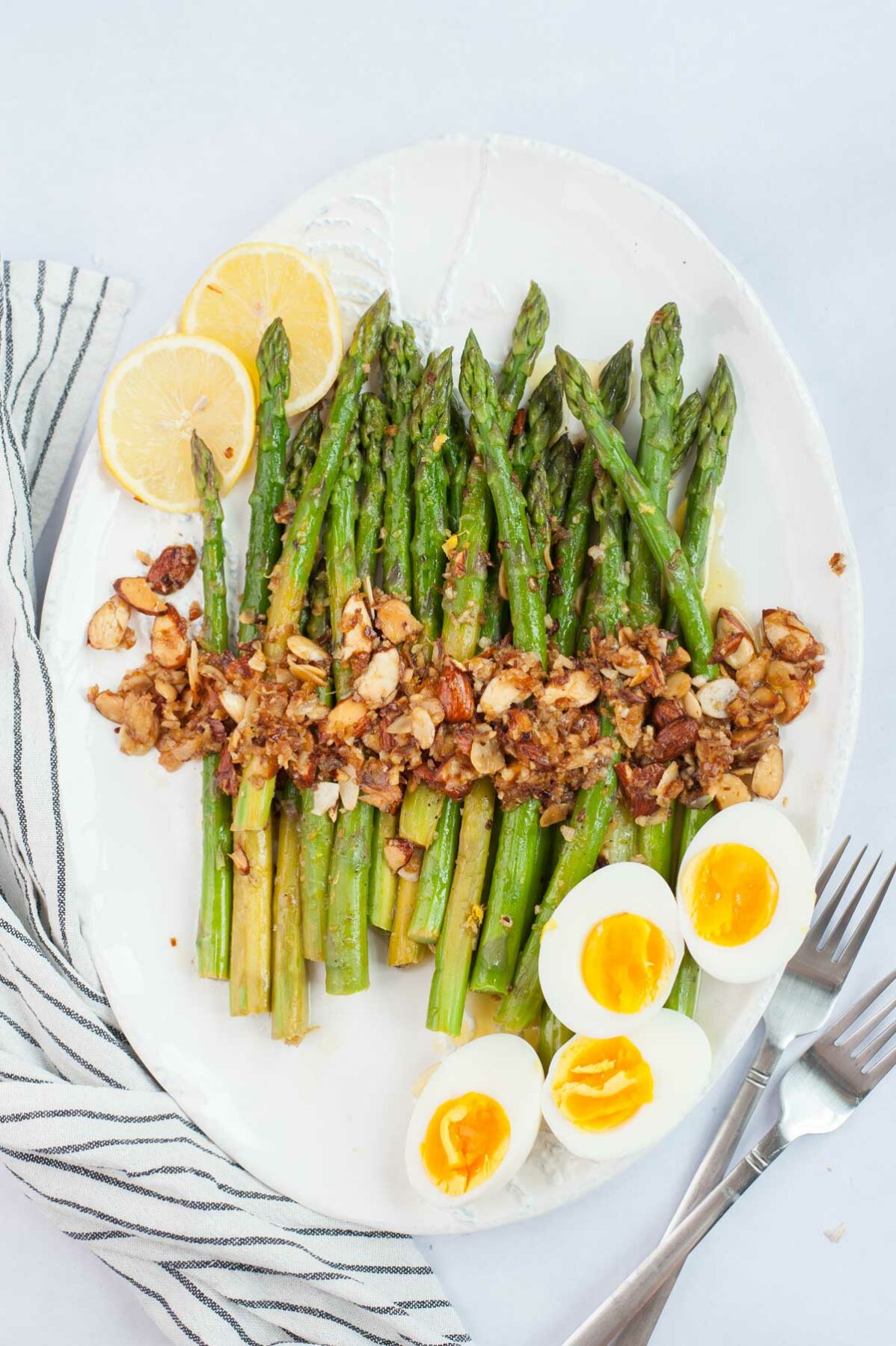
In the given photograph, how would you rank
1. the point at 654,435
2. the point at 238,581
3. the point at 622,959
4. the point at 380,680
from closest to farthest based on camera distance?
the point at 622,959 → the point at 380,680 → the point at 654,435 → the point at 238,581

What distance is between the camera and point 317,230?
3154mm

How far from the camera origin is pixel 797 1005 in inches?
121

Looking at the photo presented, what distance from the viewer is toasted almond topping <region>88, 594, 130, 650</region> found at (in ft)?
10.2

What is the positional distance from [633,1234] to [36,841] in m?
2.18

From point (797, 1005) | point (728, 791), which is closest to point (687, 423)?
point (728, 791)

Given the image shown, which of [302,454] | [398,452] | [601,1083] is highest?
[398,452]

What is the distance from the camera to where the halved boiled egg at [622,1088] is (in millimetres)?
2717

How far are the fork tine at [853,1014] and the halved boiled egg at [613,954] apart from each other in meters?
0.72

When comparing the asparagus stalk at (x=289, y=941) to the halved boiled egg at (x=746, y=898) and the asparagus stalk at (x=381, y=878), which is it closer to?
the asparagus stalk at (x=381, y=878)

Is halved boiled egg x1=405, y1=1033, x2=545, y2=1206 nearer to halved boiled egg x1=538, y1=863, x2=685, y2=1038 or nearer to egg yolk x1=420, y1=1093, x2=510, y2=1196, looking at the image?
egg yolk x1=420, y1=1093, x2=510, y2=1196

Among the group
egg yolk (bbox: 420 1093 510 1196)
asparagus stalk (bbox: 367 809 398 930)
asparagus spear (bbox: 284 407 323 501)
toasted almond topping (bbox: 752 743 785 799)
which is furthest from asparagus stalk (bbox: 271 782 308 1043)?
toasted almond topping (bbox: 752 743 785 799)

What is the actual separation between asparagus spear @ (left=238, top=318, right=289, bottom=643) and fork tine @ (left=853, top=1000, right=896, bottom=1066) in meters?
2.24

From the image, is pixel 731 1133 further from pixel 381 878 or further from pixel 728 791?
pixel 381 878

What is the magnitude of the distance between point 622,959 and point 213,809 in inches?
49.9
